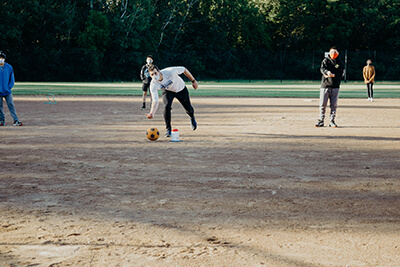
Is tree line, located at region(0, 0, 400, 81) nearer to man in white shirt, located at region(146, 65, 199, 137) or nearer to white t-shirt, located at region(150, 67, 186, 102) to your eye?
man in white shirt, located at region(146, 65, 199, 137)

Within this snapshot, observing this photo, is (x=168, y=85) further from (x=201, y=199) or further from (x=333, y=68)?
(x=201, y=199)

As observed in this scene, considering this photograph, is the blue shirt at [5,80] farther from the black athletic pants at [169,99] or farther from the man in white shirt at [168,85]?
the black athletic pants at [169,99]

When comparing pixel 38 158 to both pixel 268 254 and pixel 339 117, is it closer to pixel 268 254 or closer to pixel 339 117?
pixel 268 254

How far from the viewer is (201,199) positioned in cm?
630

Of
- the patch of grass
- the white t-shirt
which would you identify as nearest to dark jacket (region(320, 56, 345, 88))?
the white t-shirt

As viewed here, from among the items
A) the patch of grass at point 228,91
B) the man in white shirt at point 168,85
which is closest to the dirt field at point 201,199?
the man in white shirt at point 168,85

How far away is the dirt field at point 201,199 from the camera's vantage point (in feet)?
14.6

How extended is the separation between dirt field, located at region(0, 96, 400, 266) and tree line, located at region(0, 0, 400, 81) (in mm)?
41833

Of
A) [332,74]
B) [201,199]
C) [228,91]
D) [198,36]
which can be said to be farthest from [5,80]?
[198,36]

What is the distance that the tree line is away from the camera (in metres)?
51.5

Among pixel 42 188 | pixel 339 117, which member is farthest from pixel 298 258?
pixel 339 117

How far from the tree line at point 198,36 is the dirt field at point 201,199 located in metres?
41.8

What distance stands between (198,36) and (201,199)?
5999 centimetres

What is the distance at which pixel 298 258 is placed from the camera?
427cm
